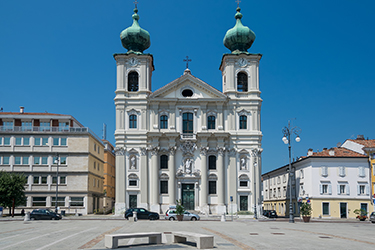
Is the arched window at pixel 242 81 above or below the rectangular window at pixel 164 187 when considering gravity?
above

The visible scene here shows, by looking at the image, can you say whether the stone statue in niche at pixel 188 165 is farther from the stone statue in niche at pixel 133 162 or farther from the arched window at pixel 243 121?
the arched window at pixel 243 121

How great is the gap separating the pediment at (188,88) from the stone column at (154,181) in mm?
7292

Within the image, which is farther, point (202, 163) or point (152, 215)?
point (202, 163)

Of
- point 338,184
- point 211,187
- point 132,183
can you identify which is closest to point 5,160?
point 132,183

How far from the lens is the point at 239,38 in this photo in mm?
63688

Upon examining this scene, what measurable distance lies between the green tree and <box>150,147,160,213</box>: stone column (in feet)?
53.0

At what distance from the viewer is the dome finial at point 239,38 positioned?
209 ft

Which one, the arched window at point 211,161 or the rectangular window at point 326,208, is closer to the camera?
the arched window at point 211,161

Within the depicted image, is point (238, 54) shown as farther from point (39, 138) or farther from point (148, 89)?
point (39, 138)

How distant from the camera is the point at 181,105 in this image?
197ft

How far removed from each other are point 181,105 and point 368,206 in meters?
27.7

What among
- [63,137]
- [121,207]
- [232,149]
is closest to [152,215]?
[121,207]

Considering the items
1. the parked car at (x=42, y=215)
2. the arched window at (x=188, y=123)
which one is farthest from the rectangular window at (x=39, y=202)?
the arched window at (x=188, y=123)

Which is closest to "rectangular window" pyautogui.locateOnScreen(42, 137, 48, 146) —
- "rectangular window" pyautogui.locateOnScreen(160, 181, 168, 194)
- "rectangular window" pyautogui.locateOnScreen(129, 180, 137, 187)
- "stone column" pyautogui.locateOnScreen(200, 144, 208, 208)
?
"rectangular window" pyautogui.locateOnScreen(129, 180, 137, 187)
